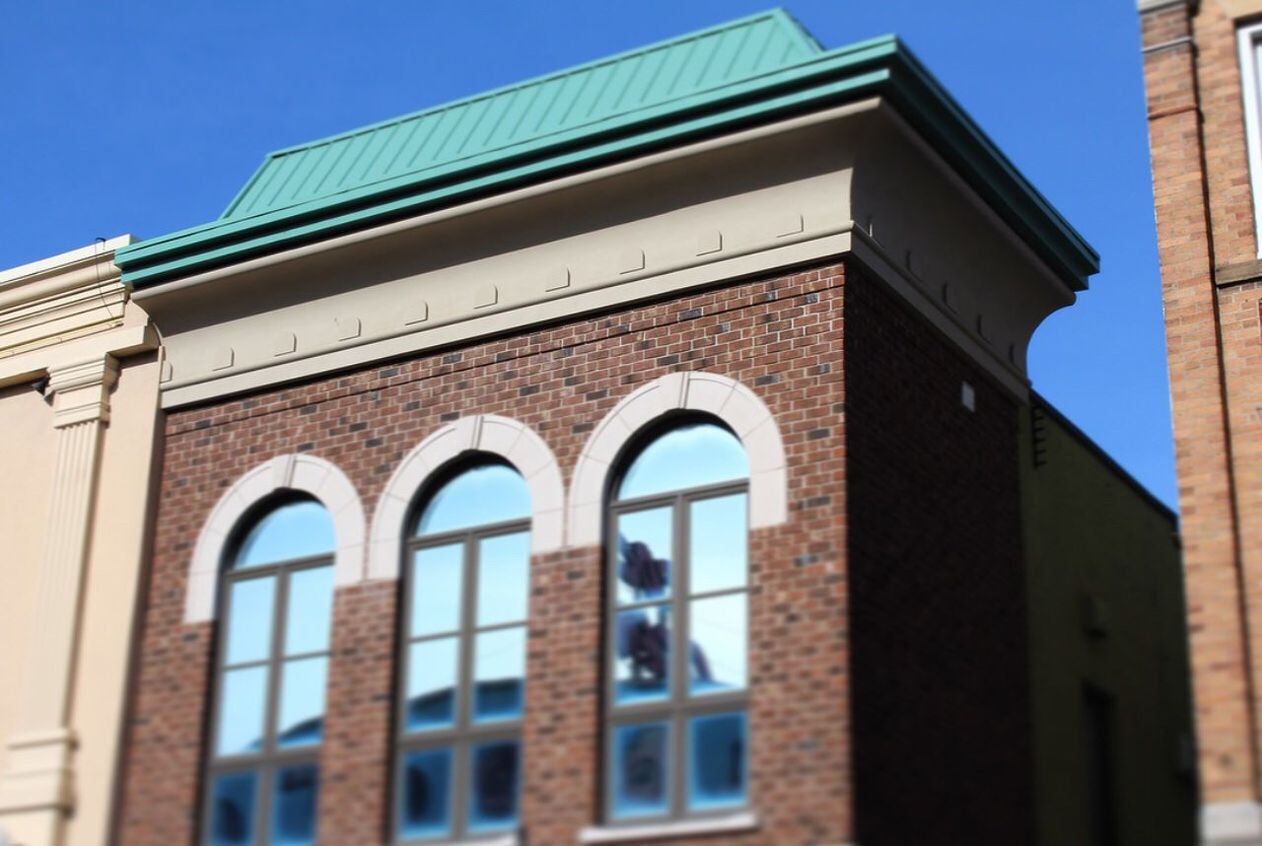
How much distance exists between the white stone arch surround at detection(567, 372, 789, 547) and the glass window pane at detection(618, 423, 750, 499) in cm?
17

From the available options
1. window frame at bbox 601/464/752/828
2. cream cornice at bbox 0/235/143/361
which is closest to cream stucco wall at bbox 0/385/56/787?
cream cornice at bbox 0/235/143/361

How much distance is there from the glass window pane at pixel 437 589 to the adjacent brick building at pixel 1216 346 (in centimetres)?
547

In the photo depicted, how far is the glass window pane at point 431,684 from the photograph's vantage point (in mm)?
15273

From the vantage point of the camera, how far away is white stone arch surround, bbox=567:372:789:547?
14.6m

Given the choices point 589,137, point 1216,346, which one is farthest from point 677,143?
point 1216,346

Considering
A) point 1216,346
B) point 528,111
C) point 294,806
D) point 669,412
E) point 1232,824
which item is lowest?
point 1232,824

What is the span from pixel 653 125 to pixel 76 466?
609cm

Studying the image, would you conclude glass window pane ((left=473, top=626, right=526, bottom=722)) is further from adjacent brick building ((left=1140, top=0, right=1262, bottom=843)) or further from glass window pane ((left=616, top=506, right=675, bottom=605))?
adjacent brick building ((left=1140, top=0, right=1262, bottom=843))

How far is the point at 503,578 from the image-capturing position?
15.5 m

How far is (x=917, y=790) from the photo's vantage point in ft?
46.9

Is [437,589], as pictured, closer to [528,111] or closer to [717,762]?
[717,762]

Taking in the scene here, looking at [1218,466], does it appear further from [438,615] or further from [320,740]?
[320,740]

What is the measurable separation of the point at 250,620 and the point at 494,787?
2.92m

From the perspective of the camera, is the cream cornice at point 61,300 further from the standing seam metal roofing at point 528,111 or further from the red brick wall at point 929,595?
the red brick wall at point 929,595
